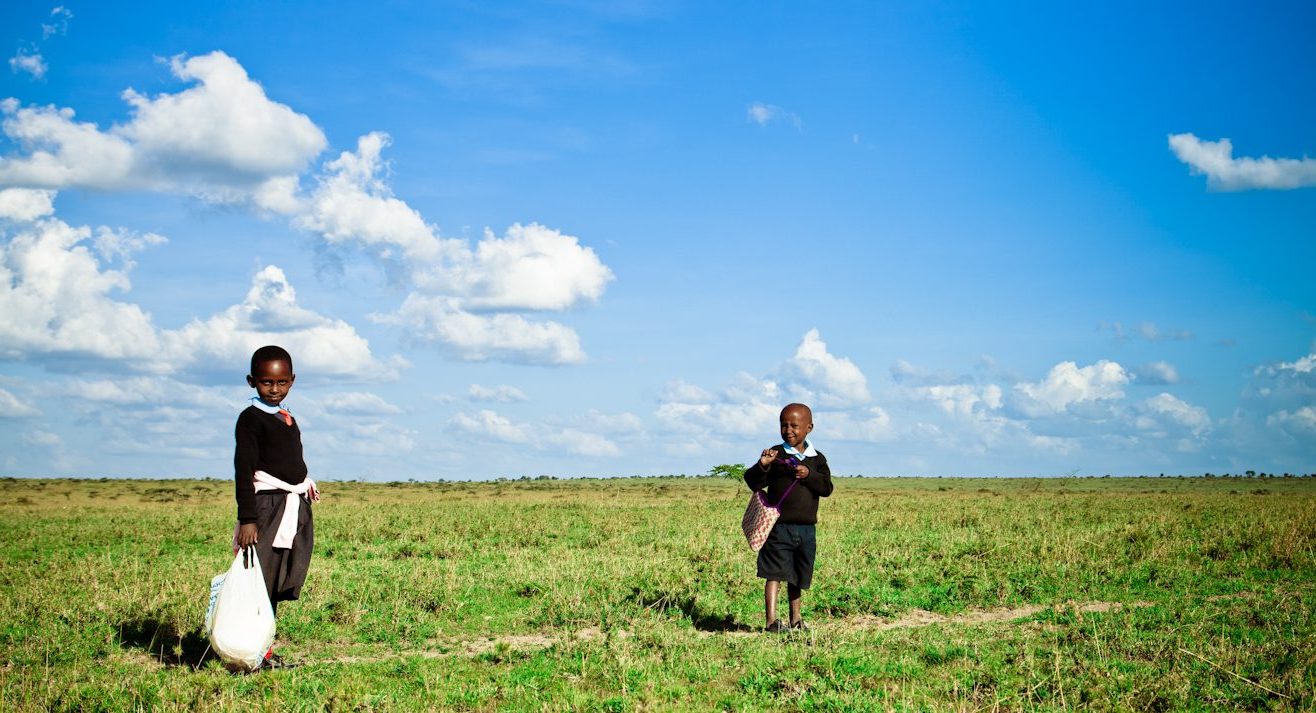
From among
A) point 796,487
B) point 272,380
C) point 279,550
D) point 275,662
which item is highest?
point 272,380

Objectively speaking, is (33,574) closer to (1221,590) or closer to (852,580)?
(852,580)

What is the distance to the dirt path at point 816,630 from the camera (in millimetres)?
9211

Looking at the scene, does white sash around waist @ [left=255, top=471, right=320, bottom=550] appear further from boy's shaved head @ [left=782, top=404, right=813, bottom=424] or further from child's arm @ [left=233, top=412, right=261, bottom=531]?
boy's shaved head @ [left=782, top=404, right=813, bottom=424]

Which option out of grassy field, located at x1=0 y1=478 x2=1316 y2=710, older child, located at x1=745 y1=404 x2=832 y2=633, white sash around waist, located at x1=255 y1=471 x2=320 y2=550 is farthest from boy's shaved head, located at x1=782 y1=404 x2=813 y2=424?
white sash around waist, located at x1=255 y1=471 x2=320 y2=550

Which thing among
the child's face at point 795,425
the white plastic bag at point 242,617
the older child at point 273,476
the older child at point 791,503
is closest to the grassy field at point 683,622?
the white plastic bag at point 242,617

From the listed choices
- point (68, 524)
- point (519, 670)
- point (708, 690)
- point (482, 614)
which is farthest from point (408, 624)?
point (68, 524)

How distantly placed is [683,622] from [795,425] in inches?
107

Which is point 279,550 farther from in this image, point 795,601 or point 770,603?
point 795,601

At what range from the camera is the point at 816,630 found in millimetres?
9789

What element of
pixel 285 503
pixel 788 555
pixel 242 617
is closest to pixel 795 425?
pixel 788 555

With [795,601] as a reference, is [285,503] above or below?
above

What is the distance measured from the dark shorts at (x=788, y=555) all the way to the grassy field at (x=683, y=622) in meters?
0.63

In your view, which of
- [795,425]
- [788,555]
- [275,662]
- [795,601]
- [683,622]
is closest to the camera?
[275,662]

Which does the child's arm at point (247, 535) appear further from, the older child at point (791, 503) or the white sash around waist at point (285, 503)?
the older child at point (791, 503)
